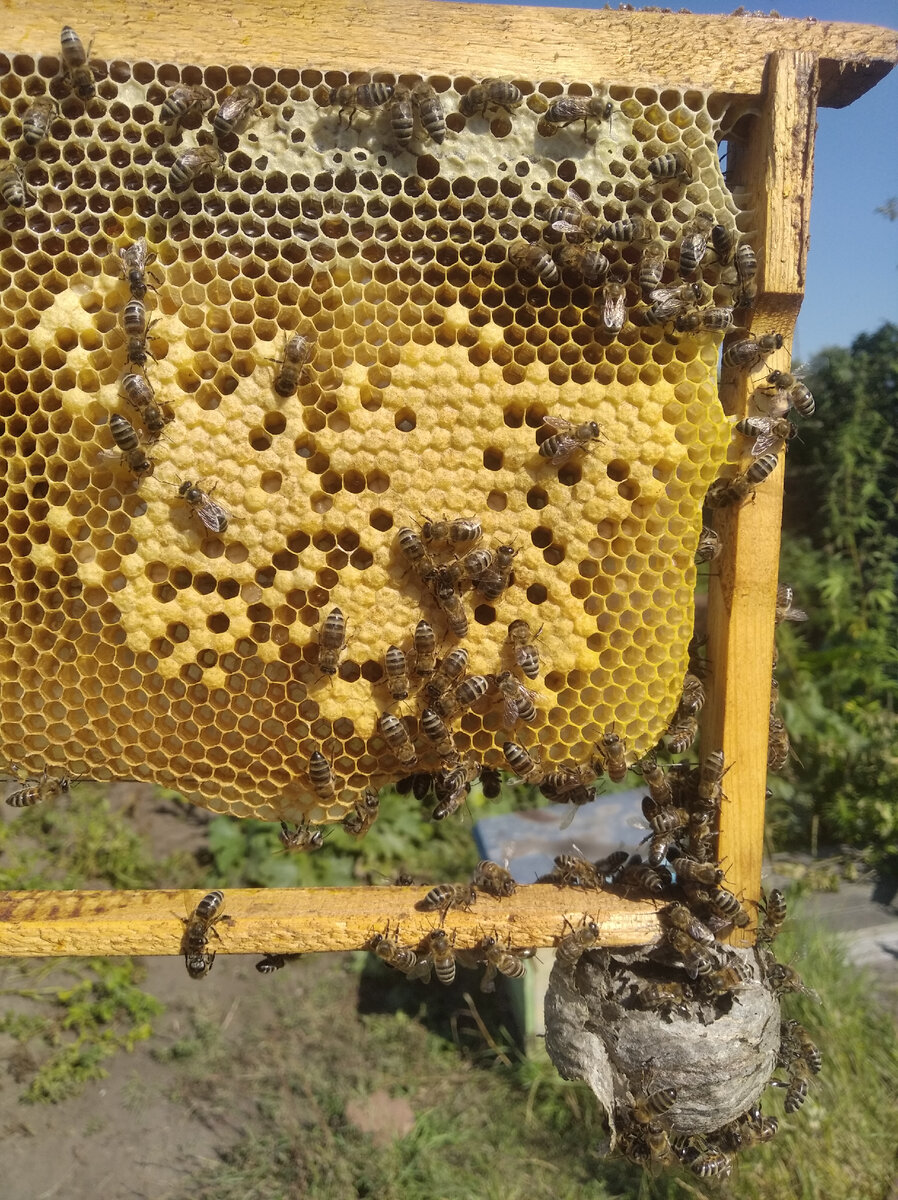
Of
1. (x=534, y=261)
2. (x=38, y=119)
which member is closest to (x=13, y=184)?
(x=38, y=119)

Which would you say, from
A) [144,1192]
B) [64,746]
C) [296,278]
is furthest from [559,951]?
[144,1192]

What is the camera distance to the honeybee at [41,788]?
2.49m

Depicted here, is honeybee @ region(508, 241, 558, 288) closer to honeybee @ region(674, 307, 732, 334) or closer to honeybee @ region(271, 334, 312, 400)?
honeybee @ region(674, 307, 732, 334)

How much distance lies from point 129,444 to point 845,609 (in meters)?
9.55

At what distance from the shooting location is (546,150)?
90.0 inches

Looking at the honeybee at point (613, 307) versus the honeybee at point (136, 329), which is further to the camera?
the honeybee at point (613, 307)

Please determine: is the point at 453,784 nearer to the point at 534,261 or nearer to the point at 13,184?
the point at 534,261

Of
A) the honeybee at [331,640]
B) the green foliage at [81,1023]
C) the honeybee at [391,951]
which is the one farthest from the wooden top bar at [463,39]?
the green foliage at [81,1023]

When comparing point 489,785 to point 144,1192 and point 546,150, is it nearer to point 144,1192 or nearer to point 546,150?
point 546,150

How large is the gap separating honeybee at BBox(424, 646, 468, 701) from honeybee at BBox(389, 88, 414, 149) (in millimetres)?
1631

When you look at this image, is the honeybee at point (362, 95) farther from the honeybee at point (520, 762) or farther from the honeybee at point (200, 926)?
the honeybee at point (200, 926)

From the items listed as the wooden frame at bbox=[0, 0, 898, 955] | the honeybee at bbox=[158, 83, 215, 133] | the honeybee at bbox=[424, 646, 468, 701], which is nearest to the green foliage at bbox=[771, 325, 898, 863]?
the wooden frame at bbox=[0, 0, 898, 955]

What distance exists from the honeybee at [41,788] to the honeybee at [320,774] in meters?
0.90

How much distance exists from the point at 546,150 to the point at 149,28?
1291mm
